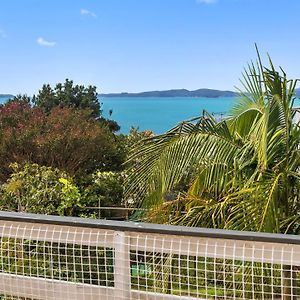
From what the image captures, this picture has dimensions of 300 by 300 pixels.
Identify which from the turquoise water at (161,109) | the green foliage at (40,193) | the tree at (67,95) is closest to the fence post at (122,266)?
the turquoise water at (161,109)

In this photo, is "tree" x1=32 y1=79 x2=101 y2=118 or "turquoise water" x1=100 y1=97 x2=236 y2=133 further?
"tree" x1=32 y1=79 x2=101 y2=118

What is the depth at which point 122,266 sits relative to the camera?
1.84m

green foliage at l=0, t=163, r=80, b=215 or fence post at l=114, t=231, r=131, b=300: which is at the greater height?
fence post at l=114, t=231, r=131, b=300

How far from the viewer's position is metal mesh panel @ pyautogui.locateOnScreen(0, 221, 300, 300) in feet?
5.54

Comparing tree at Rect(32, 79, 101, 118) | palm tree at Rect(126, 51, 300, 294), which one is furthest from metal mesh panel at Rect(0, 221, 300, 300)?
tree at Rect(32, 79, 101, 118)

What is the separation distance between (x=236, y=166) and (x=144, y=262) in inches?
54.4

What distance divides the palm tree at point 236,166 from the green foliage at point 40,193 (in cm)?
417

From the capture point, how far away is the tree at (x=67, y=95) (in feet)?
73.2

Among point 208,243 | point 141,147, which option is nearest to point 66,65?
point 141,147

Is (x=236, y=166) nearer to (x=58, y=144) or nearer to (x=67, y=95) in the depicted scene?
(x=58, y=144)

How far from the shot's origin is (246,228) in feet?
9.20

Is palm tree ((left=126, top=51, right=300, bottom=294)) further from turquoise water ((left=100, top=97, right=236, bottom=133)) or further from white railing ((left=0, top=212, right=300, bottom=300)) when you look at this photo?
white railing ((left=0, top=212, right=300, bottom=300))

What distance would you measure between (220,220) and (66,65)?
968 inches

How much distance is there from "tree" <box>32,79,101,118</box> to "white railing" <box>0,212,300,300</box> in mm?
20218
